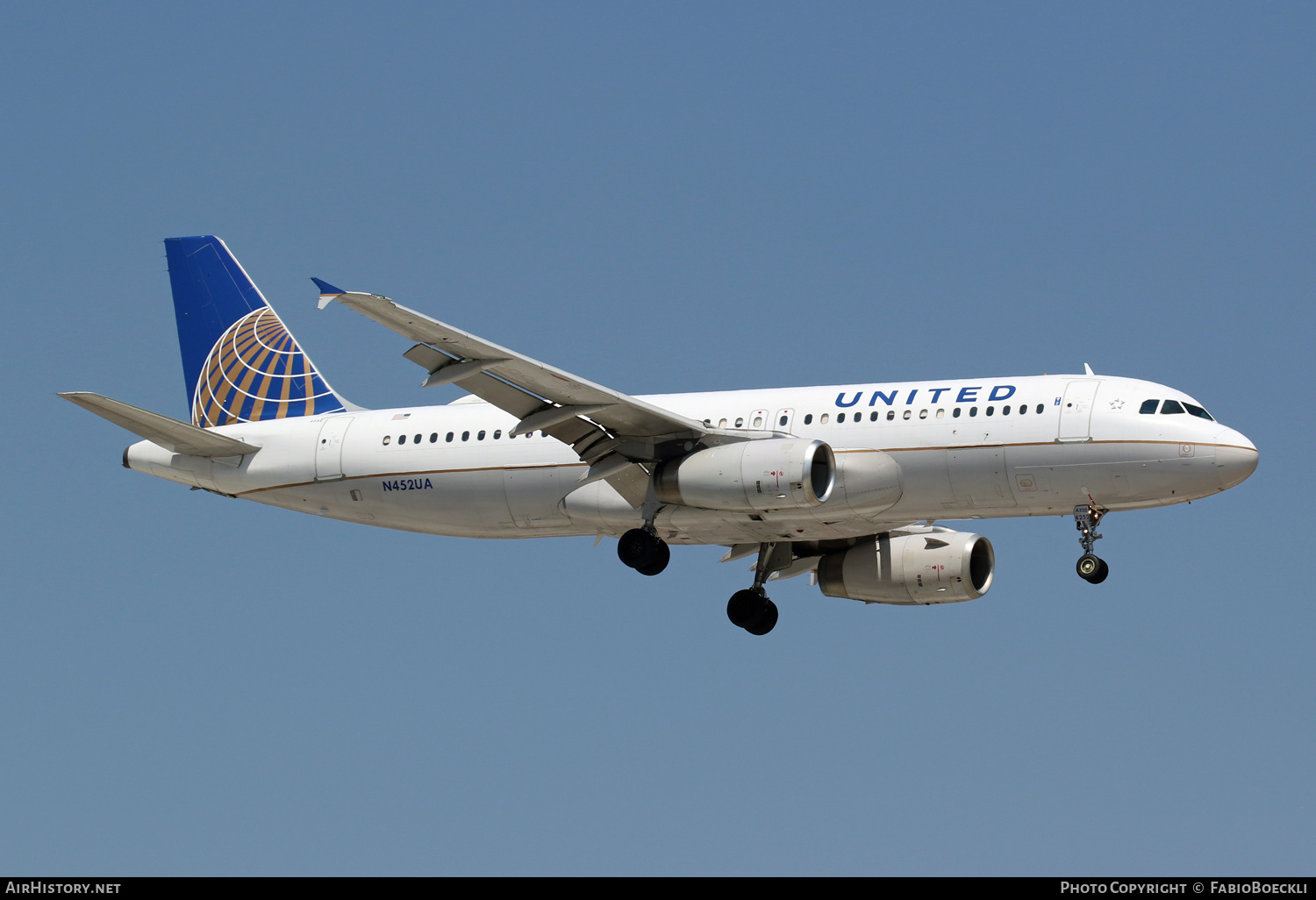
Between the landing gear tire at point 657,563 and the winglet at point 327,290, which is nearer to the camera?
the winglet at point 327,290

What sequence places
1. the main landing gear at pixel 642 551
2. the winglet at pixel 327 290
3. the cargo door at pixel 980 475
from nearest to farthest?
the winglet at pixel 327 290 < the cargo door at pixel 980 475 < the main landing gear at pixel 642 551

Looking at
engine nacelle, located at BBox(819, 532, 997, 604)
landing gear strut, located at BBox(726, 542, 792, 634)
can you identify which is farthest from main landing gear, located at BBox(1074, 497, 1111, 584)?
landing gear strut, located at BBox(726, 542, 792, 634)

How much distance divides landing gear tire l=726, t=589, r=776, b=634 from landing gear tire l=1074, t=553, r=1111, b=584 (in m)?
8.46

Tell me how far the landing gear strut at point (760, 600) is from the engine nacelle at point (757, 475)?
18.3 ft

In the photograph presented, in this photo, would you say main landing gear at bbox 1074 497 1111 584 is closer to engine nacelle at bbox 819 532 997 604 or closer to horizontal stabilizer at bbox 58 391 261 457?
engine nacelle at bbox 819 532 997 604

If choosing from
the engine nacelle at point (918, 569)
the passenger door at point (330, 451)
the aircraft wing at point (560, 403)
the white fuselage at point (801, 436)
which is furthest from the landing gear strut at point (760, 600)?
the passenger door at point (330, 451)

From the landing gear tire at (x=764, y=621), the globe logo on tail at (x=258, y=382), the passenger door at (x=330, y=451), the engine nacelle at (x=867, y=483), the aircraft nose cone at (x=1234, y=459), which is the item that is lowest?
the landing gear tire at (x=764, y=621)

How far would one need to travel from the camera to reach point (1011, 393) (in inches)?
1437

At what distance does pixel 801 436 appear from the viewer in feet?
124

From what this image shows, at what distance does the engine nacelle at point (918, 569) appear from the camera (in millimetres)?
41125

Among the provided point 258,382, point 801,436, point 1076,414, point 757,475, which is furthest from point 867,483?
point 258,382

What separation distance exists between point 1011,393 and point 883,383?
9.47 feet

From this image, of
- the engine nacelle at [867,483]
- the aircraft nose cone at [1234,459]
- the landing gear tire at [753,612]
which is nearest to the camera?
the aircraft nose cone at [1234,459]

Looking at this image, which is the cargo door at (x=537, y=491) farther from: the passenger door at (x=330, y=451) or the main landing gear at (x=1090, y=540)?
the main landing gear at (x=1090, y=540)
